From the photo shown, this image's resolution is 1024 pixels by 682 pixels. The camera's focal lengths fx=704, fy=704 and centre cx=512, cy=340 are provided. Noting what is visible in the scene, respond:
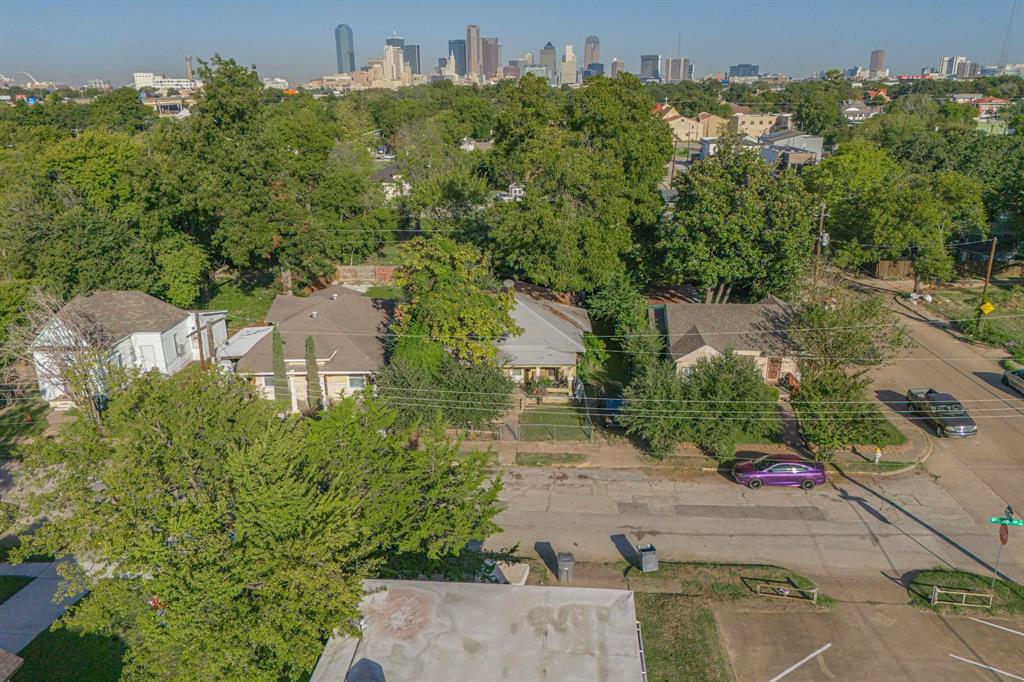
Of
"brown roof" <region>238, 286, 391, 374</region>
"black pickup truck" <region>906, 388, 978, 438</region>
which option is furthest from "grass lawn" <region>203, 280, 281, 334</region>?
"black pickup truck" <region>906, 388, 978, 438</region>

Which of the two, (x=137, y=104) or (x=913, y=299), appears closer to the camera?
(x=913, y=299)

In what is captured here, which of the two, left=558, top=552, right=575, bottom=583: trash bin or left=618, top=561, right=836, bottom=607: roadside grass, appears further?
left=558, top=552, right=575, bottom=583: trash bin

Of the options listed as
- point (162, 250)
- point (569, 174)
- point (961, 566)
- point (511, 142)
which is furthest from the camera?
point (511, 142)

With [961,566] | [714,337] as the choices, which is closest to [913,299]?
[714,337]

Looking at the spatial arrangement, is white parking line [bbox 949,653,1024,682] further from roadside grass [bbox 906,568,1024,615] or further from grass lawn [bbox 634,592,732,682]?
grass lawn [bbox 634,592,732,682]

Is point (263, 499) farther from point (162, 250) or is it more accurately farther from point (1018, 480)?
point (162, 250)
